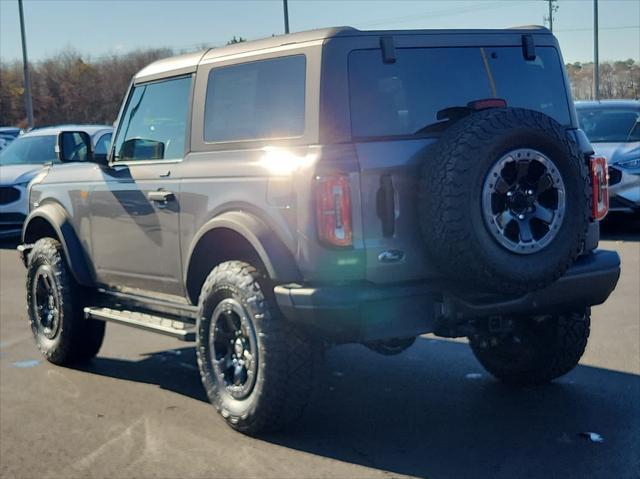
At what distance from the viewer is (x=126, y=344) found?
7.52 m

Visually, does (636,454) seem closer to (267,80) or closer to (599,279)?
(599,279)

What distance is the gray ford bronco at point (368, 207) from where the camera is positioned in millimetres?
4488

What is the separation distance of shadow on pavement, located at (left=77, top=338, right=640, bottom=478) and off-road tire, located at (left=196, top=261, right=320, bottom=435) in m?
0.14

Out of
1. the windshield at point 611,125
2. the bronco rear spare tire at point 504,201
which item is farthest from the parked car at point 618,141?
the bronco rear spare tire at point 504,201

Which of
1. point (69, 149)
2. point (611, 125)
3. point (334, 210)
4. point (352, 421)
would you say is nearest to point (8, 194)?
point (69, 149)

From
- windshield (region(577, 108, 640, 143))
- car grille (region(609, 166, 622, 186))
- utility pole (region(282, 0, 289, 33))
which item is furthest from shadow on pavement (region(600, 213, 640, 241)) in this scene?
utility pole (region(282, 0, 289, 33))

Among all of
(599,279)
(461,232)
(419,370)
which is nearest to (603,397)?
(599,279)

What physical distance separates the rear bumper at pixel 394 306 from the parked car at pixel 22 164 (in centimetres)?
949

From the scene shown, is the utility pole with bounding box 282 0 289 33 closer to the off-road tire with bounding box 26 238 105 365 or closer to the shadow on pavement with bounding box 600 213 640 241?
the shadow on pavement with bounding box 600 213 640 241

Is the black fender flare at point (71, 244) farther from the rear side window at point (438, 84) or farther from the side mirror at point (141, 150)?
the rear side window at point (438, 84)

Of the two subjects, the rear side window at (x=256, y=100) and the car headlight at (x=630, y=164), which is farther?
the car headlight at (x=630, y=164)

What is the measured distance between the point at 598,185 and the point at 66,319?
11.9 feet

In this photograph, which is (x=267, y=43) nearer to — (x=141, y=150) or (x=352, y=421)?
(x=141, y=150)

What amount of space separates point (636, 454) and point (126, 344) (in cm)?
425
